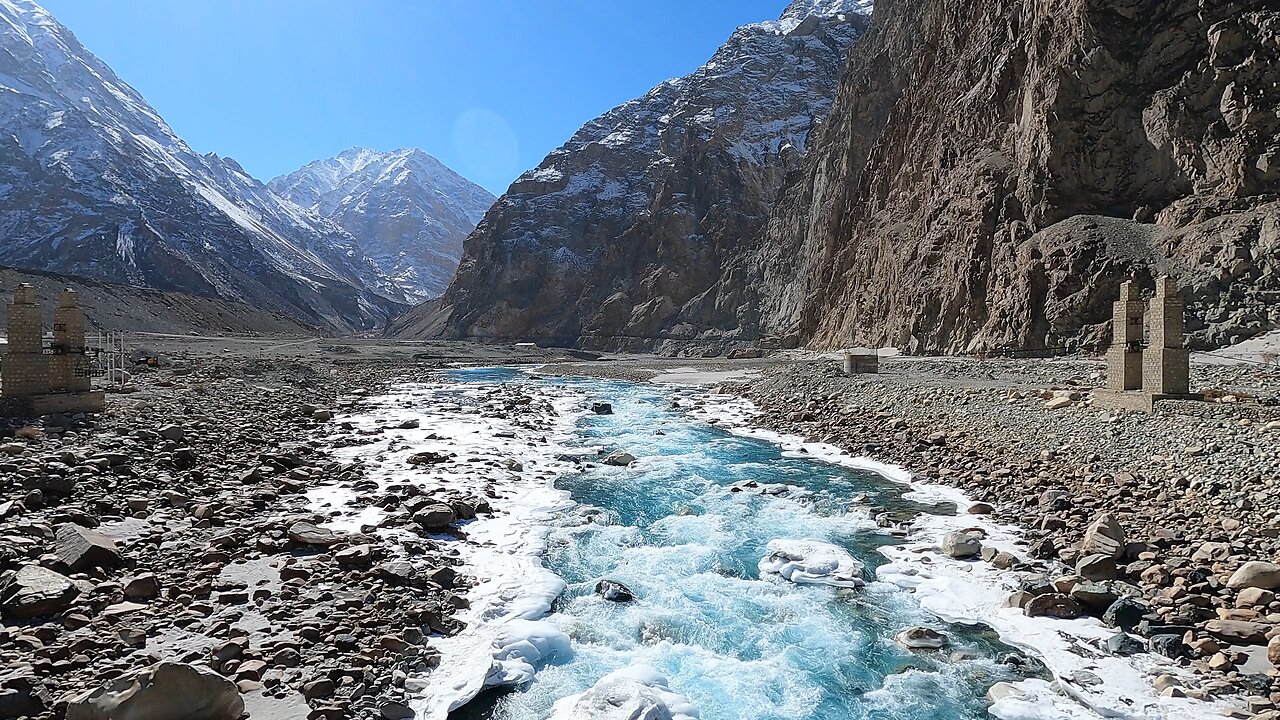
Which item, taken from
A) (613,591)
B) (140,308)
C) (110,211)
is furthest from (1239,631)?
(110,211)

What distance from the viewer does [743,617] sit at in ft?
27.5

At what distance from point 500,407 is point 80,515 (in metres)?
19.6

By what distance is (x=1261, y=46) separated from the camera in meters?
30.3

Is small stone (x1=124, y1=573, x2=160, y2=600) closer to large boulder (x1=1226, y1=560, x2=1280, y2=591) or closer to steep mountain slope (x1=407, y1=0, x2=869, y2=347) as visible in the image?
large boulder (x1=1226, y1=560, x2=1280, y2=591)

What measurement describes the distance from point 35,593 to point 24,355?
13.3 m

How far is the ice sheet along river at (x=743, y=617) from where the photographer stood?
660 centimetres

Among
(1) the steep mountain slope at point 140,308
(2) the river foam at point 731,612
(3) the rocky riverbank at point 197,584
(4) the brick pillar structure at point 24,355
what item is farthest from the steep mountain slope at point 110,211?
(2) the river foam at point 731,612

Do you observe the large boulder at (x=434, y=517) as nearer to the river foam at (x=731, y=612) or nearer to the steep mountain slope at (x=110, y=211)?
the river foam at (x=731, y=612)

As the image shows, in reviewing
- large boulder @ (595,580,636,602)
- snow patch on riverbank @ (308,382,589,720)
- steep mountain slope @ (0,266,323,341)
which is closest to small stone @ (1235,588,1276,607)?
large boulder @ (595,580,636,602)

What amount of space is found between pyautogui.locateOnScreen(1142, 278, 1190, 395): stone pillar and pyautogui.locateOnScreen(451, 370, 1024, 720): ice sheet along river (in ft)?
19.8

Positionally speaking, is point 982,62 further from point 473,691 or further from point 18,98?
point 18,98

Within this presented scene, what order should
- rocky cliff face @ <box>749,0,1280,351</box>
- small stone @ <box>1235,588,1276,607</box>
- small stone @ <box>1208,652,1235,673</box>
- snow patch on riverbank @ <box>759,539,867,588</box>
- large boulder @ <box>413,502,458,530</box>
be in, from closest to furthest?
small stone @ <box>1208,652,1235,673</box> < small stone @ <box>1235,588,1276,607</box> < snow patch on riverbank @ <box>759,539,867,588</box> < large boulder @ <box>413,502,458,530</box> < rocky cliff face @ <box>749,0,1280,351</box>

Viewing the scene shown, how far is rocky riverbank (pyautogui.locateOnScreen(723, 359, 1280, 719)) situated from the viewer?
6.70m

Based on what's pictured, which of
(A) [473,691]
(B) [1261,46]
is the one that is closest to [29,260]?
(A) [473,691]
